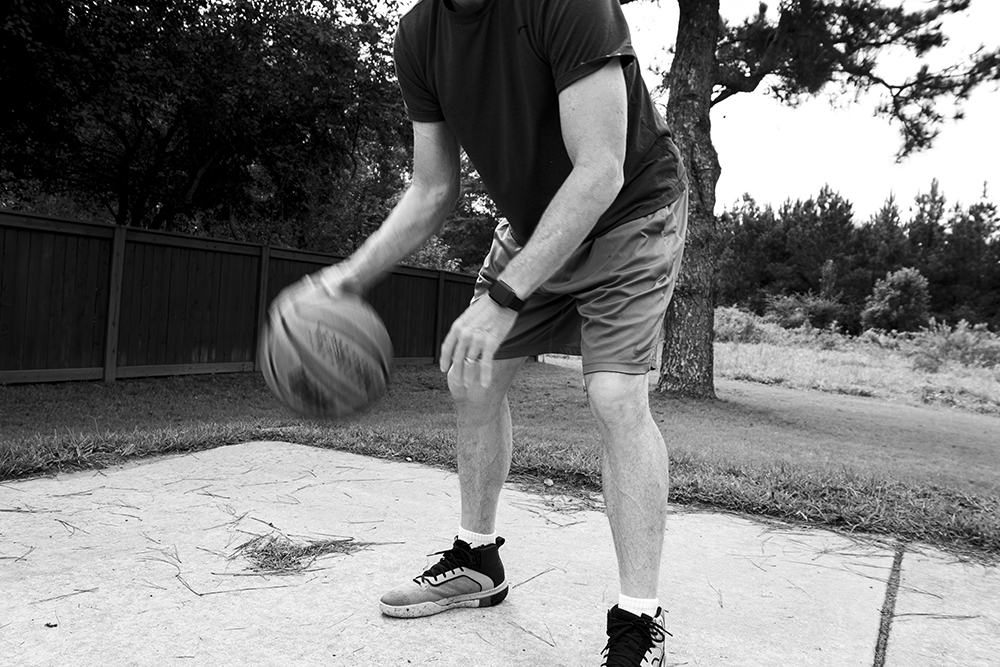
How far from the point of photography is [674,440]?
678 centimetres

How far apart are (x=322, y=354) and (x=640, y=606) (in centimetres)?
95

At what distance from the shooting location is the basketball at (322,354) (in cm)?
189

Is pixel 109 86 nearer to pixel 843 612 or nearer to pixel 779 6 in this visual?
pixel 779 6

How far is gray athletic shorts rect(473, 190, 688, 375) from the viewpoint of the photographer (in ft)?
6.07

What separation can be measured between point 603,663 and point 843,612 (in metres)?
0.81

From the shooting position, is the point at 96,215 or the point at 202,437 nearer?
the point at 202,437

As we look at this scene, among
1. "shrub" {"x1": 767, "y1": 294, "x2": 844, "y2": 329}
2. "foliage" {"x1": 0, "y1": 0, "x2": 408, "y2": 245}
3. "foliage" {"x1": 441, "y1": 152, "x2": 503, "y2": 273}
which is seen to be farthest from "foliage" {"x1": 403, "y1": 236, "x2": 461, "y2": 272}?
"shrub" {"x1": 767, "y1": 294, "x2": 844, "y2": 329}

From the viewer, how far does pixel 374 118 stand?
11.2 meters

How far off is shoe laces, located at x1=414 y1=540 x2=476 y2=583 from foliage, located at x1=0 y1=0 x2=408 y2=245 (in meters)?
7.25

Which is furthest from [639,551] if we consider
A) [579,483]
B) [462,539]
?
[579,483]

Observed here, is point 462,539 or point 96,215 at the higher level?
point 96,215

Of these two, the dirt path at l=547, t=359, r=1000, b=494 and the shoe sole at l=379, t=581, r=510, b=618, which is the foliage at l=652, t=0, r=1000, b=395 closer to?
the dirt path at l=547, t=359, r=1000, b=494

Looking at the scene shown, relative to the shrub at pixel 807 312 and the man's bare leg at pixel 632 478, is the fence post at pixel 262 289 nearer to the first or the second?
the man's bare leg at pixel 632 478

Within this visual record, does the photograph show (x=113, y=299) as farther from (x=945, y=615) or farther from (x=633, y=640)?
(x=945, y=615)
